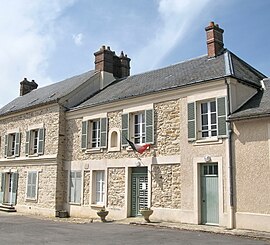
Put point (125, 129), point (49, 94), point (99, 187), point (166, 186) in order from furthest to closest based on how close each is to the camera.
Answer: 1. point (49, 94)
2. point (99, 187)
3. point (125, 129)
4. point (166, 186)

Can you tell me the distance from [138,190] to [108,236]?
404 centimetres

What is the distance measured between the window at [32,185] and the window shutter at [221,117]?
33.2ft

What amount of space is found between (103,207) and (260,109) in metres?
7.34

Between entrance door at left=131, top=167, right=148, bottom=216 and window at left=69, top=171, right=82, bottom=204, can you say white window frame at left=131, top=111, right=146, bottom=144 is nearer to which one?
entrance door at left=131, top=167, right=148, bottom=216

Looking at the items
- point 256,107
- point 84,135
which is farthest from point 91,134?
point 256,107

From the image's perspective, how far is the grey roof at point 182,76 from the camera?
1307 centimetres

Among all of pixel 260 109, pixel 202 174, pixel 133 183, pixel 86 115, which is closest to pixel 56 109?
pixel 86 115

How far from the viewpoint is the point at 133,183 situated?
1455cm

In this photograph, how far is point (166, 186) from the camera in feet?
43.1

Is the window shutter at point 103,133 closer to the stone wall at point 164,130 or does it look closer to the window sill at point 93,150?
the window sill at point 93,150

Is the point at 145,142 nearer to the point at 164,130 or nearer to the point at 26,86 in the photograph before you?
the point at 164,130

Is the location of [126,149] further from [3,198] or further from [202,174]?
[3,198]

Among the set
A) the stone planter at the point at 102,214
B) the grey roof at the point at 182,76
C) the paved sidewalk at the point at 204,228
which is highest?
the grey roof at the point at 182,76

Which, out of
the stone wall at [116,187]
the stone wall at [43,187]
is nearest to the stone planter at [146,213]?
the stone wall at [116,187]
